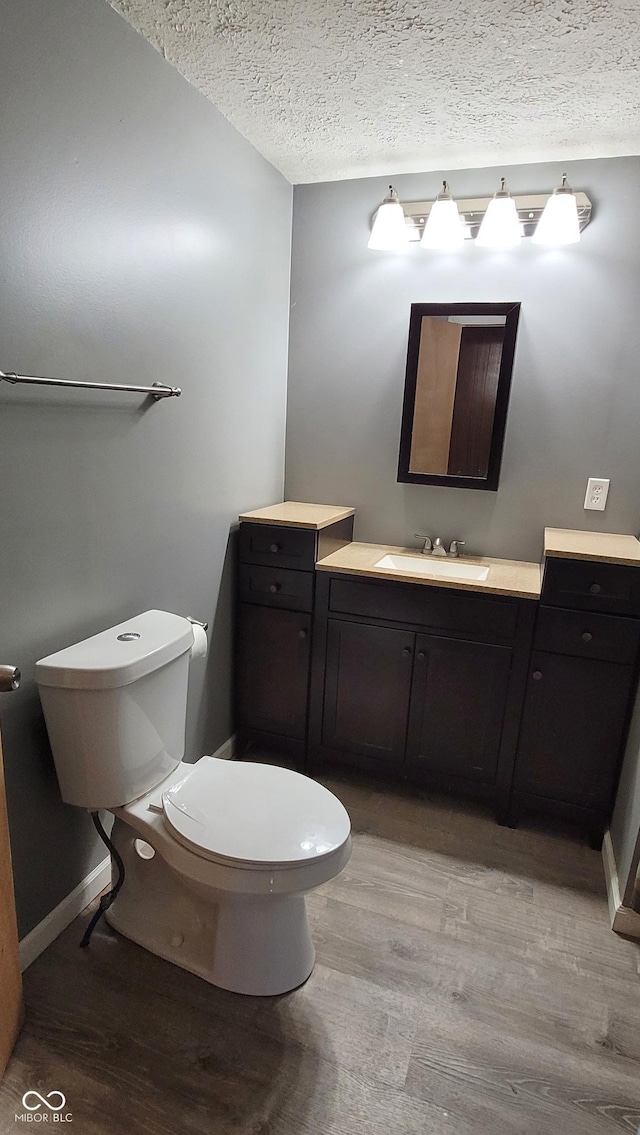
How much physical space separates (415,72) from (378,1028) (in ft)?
7.73

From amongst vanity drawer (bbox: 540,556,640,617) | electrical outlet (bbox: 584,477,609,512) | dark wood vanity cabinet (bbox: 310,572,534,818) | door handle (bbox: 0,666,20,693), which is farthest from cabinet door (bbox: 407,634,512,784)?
door handle (bbox: 0,666,20,693)

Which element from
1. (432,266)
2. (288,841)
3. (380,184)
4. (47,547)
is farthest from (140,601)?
(380,184)

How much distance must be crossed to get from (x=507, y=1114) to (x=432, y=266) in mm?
2453

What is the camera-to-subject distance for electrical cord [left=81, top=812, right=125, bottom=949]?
5.06ft

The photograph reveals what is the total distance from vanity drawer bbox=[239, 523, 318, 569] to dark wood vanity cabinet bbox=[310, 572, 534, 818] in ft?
0.36

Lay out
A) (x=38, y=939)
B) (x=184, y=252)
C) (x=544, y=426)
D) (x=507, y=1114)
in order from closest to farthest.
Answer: (x=507, y=1114) < (x=38, y=939) < (x=184, y=252) < (x=544, y=426)

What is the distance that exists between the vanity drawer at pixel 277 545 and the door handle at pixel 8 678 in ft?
3.92

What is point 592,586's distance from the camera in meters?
1.86

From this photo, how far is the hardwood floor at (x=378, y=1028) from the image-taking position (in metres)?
1.20

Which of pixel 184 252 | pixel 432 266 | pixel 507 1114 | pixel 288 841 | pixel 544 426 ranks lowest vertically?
pixel 507 1114

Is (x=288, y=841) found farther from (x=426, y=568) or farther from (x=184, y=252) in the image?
(x=184, y=252)

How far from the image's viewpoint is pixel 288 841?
1.33 metres

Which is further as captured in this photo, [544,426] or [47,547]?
[544,426]

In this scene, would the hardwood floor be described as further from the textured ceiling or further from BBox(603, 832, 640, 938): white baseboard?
the textured ceiling
